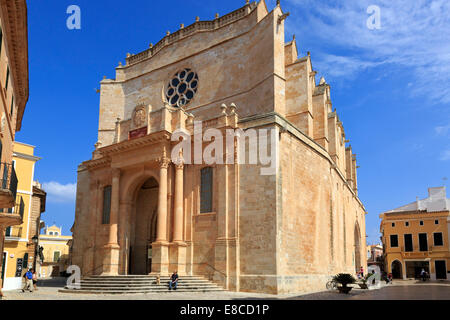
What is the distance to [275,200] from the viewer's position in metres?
17.4

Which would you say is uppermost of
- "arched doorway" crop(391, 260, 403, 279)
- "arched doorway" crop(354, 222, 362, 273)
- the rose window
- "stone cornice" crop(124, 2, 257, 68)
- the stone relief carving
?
"stone cornice" crop(124, 2, 257, 68)

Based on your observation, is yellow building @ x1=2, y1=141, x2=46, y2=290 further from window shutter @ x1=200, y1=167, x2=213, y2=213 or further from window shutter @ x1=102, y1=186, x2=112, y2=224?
window shutter @ x1=200, y1=167, x2=213, y2=213

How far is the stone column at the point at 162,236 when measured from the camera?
739 inches

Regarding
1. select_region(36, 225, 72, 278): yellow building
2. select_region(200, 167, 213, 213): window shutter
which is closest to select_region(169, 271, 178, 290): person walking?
select_region(200, 167, 213, 213): window shutter

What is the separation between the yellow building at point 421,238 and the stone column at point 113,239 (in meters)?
33.3

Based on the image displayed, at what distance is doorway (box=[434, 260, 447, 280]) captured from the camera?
40734mm

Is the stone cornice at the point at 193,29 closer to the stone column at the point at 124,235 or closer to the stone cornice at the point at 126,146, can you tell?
the stone cornice at the point at 126,146

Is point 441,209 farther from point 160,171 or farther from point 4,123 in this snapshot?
point 4,123

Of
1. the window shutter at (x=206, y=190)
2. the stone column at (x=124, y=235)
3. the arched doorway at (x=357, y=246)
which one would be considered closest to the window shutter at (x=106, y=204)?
the stone column at (x=124, y=235)

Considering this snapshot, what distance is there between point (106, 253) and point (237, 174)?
26.8ft

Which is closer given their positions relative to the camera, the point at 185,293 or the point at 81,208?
the point at 185,293

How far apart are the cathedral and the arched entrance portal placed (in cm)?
6

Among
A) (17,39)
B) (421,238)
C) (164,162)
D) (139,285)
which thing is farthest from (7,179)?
(421,238)
